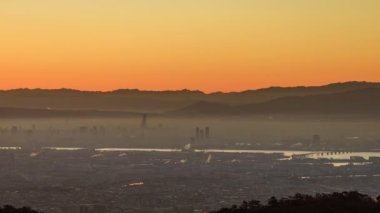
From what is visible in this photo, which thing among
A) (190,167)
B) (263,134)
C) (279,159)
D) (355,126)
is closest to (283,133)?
(263,134)

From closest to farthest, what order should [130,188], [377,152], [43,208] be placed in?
[43,208]
[130,188]
[377,152]

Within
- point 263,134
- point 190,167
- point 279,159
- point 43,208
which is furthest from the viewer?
point 263,134

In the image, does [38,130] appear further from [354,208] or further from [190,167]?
[354,208]

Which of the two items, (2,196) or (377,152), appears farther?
(377,152)

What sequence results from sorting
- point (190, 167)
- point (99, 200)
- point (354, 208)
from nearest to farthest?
1. point (354, 208)
2. point (99, 200)
3. point (190, 167)

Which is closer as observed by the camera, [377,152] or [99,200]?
[99,200]

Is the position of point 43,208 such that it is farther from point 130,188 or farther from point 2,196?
point 130,188

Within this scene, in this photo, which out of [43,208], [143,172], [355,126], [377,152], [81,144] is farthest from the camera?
[355,126]

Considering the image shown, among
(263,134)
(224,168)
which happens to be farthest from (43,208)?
(263,134)
